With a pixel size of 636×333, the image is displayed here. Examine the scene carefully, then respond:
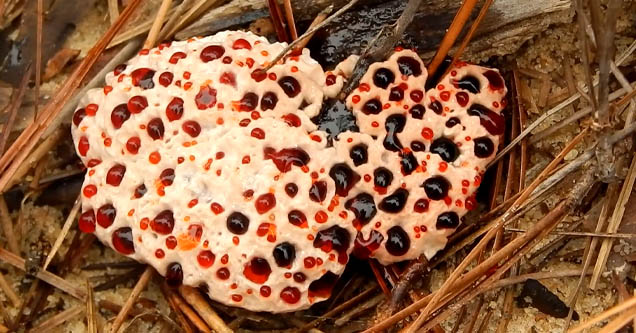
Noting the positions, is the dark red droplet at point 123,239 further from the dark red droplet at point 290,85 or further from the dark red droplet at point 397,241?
the dark red droplet at point 397,241

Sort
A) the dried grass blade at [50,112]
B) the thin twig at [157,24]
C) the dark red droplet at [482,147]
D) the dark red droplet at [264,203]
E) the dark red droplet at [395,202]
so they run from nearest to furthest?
the dark red droplet at [264,203], the dark red droplet at [395,202], the dark red droplet at [482,147], the dried grass blade at [50,112], the thin twig at [157,24]

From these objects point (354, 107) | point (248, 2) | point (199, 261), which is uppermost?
point (248, 2)

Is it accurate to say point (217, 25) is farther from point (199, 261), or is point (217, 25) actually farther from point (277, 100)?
point (199, 261)

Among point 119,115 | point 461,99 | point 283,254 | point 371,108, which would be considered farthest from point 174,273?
point 461,99

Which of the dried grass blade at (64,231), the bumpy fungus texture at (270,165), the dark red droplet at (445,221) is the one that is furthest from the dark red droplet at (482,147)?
the dried grass blade at (64,231)

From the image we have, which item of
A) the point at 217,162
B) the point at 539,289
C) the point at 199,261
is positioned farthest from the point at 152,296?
the point at 539,289

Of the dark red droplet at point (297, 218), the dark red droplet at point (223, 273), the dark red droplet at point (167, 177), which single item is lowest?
the dark red droplet at point (223, 273)

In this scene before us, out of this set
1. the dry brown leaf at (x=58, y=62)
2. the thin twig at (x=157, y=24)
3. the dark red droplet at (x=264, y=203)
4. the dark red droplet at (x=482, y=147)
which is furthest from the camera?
the dry brown leaf at (x=58, y=62)

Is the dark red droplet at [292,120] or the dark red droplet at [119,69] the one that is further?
the dark red droplet at [119,69]

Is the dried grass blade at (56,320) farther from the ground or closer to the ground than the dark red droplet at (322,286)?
closer to the ground
